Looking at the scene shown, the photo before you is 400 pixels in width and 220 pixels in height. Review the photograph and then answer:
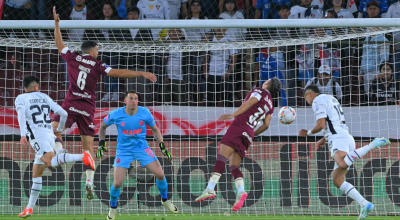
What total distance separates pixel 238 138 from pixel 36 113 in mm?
3136

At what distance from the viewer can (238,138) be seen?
30.1ft

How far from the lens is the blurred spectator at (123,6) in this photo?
13.4 meters

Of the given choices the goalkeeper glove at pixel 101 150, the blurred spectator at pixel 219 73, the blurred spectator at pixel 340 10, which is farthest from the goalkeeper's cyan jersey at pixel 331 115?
the blurred spectator at pixel 340 10

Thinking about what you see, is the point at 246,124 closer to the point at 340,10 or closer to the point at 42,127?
the point at 42,127

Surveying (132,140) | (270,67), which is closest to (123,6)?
(270,67)

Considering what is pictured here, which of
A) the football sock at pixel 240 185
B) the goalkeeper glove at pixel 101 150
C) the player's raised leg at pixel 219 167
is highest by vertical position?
the goalkeeper glove at pixel 101 150

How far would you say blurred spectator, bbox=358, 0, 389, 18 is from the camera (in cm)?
1327

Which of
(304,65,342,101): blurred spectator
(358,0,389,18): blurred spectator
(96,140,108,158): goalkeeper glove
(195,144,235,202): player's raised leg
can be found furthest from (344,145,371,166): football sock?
(358,0,389,18): blurred spectator

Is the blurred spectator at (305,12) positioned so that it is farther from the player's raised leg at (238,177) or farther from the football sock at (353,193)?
the football sock at (353,193)

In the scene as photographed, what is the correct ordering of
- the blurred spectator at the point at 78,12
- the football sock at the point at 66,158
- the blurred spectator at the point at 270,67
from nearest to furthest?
the football sock at the point at 66,158 < the blurred spectator at the point at 270,67 < the blurred spectator at the point at 78,12

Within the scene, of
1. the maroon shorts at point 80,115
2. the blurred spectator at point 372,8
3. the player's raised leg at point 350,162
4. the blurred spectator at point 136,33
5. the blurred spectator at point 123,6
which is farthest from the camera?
the blurred spectator at point 123,6

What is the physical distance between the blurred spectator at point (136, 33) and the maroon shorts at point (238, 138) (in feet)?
8.40

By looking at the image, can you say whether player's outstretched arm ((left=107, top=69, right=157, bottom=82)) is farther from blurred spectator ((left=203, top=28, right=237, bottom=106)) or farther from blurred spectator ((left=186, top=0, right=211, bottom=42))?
blurred spectator ((left=203, top=28, right=237, bottom=106))

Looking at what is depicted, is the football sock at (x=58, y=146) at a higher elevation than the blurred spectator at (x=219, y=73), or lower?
lower
